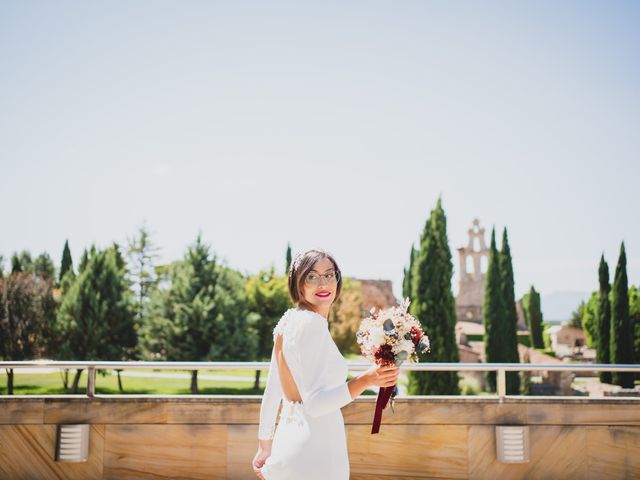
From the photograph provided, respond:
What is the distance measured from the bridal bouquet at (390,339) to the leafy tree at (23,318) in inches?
931

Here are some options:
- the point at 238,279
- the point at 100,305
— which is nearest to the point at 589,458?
the point at 238,279

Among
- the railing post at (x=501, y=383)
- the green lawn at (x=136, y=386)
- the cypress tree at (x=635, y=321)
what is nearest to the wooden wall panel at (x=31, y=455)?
the railing post at (x=501, y=383)

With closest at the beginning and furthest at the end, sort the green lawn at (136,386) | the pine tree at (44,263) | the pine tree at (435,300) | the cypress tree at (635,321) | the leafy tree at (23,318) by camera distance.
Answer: the pine tree at (435,300) < the green lawn at (136,386) < the leafy tree at (23,318) < the cypress tree at (635,321) < the pine tree at (44,263)

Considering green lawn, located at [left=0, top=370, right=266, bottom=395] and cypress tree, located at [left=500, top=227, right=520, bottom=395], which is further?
cypress tree, located at [left=500, top=227, right=520, bottom=395]

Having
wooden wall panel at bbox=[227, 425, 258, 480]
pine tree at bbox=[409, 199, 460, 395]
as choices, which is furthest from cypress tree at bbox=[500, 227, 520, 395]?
wooden wall panel at bbox=[227, 425, 258, 480]

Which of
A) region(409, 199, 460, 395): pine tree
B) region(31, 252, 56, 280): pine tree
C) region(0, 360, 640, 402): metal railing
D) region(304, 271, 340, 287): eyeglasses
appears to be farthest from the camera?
region(31, 252, 56, 280): pine tree

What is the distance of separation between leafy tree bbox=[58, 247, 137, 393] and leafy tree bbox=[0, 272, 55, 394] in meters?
2.94

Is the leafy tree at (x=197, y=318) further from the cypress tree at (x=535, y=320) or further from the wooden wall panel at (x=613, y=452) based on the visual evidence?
the cypress tree at (x=535, y=320)

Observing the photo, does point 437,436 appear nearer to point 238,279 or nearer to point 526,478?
point 526,478

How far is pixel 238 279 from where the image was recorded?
20781mm

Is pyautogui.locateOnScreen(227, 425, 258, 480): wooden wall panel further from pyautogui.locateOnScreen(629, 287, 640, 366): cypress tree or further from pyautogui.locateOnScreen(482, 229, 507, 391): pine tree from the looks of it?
pyautogui.locateOnScreen(629, 287, 640, 366): cypress tree

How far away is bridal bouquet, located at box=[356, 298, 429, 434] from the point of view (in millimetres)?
2158

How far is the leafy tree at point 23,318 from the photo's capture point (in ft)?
71.4

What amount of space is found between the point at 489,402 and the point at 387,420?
115cm
